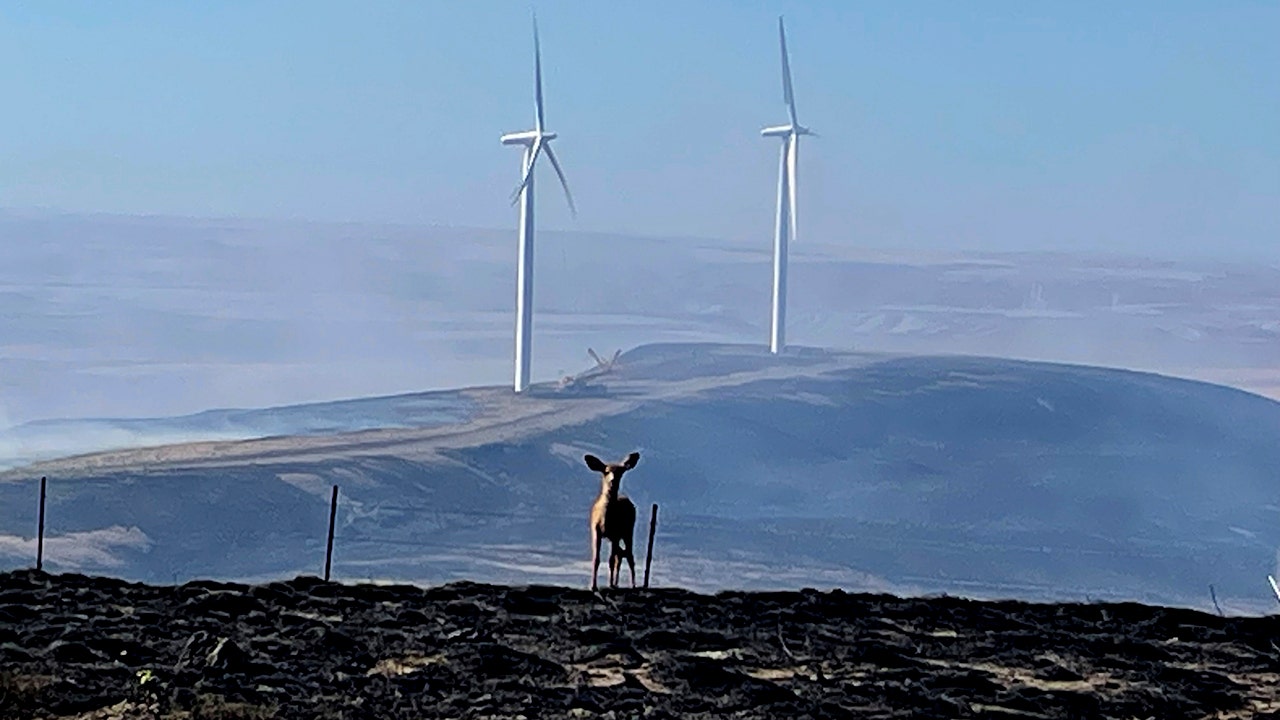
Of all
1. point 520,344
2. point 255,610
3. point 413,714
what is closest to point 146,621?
point 255,610

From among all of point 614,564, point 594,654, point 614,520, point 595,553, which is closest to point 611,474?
point 614,520

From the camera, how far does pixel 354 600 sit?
21.8 meters

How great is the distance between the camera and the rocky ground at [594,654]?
16.5 metres

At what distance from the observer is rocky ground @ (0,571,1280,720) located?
16516 millimetres

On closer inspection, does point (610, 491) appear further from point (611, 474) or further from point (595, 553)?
point (595, 553)

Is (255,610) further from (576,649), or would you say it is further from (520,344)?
(520,344)


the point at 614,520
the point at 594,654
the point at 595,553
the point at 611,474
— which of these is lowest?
the point at 594,654

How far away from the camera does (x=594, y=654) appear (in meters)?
18.5

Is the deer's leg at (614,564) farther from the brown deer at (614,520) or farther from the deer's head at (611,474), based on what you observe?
the deer's head at (611,474)

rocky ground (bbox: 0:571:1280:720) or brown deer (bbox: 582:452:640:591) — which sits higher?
brown deer (bbox: 582:452:640:591)

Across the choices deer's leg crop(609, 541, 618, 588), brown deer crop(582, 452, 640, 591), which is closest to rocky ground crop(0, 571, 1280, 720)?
deer's leg crop(609, 541, 618, 588)

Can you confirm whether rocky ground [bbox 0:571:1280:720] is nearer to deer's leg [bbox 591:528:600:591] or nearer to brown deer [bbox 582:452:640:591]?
deer's leg [bbox 591:528:600:591]

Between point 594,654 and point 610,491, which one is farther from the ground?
point 610,491

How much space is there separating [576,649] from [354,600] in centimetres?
378
